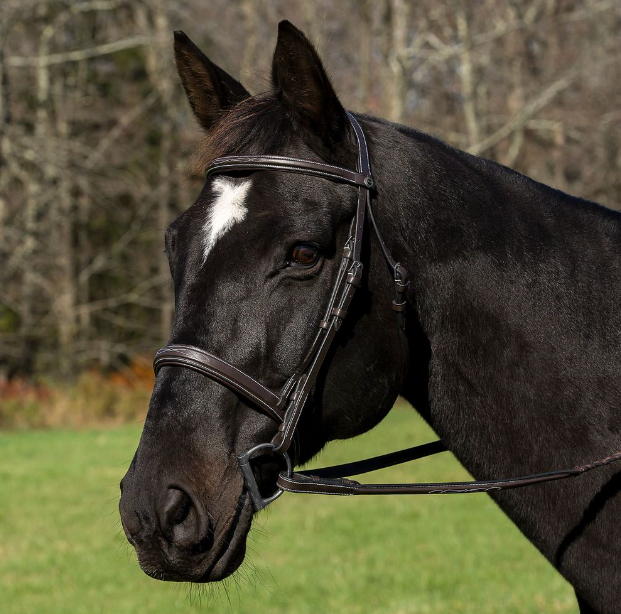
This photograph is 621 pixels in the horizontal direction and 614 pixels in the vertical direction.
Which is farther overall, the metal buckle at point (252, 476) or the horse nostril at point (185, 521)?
the metal buckle at point (252, 476)

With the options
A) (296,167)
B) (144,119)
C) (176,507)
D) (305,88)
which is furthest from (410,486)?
(144,119)

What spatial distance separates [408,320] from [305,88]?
740mm

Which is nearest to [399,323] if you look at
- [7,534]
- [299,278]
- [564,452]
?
[299,278]

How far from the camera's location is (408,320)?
2.56 metres

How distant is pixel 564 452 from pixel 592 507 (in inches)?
6.8

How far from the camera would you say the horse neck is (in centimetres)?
255

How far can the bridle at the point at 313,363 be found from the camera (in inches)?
90.8

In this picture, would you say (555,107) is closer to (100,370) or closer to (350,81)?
(350,81)

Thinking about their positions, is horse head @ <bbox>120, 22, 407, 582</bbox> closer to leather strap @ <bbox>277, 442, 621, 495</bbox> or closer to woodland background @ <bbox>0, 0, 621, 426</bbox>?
leather strap @ <bbox>277, 442, 621, 495</bbox>

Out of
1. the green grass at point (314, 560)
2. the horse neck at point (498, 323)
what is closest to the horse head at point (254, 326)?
the horse neck at point (498, 323)

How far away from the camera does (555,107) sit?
23.0 meters

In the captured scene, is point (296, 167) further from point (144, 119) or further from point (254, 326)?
point (144, 119)

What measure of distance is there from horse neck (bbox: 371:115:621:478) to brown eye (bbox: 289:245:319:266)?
284mm

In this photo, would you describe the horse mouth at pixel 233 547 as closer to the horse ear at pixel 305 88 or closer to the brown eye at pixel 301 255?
the brown eye at pixel 301 255
